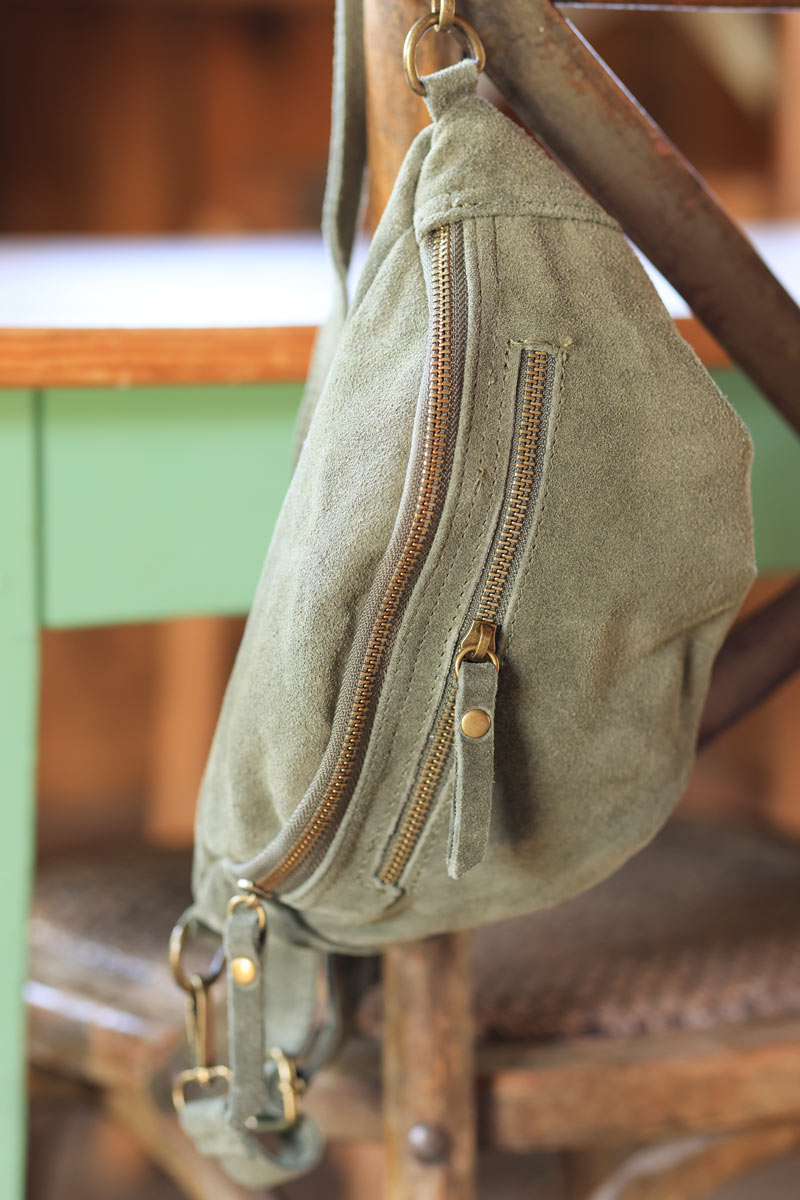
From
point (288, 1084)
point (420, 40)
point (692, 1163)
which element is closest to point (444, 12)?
point (420, 40)

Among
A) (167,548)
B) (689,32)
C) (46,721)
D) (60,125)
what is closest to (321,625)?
(167,548)

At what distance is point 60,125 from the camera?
1973 millimetres

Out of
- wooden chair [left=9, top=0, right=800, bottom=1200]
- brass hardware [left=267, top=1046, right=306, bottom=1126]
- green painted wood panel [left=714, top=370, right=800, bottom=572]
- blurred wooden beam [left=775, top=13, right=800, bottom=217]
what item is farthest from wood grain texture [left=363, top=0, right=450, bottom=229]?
blurred wooden beam [left=775, top=13, right=800, bottom=217]

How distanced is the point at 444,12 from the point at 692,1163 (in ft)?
2.02

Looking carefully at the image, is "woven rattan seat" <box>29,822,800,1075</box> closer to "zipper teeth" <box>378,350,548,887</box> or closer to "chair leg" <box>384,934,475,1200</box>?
"chair leg" <box>384,934,475,1200</box>

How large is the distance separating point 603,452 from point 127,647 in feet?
5.06

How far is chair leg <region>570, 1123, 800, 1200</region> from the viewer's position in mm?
734

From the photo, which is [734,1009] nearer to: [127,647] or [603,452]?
[603,452]

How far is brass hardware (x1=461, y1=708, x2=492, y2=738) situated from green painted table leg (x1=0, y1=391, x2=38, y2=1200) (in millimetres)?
236

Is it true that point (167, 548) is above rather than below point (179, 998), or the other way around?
above

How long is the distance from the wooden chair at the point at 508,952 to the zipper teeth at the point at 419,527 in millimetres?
98

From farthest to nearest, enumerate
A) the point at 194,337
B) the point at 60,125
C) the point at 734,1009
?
1. the point at 60,125
2. the point at 734,1009
3. the point at 194,337

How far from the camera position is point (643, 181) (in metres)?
0.46

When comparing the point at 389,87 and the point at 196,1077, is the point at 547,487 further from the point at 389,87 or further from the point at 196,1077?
the point at 196,1077
